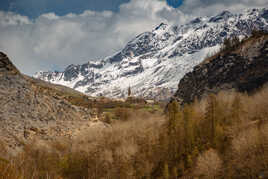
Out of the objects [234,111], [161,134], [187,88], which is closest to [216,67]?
[187,88]

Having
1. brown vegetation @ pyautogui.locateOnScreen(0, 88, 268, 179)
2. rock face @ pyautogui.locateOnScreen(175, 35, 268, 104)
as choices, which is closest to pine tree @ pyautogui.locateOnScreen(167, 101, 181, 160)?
brown vegetation @ pyautogui.locateOnScreen(0, 88, 268, 179)

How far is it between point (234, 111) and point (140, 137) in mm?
28724

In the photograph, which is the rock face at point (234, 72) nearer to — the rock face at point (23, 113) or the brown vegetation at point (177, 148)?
the brown vegetation at point (177, 148)

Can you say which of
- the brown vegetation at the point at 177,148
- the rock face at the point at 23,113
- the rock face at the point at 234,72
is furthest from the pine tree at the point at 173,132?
the rock face at the point at 234,72

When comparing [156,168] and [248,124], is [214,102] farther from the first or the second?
[156,168]

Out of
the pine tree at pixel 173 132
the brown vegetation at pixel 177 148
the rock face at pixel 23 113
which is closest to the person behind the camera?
the rock face at pixel 23 113

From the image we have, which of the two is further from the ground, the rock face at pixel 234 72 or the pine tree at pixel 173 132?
the rock face at pixel 234 72

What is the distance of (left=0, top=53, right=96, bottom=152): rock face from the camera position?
4047cm

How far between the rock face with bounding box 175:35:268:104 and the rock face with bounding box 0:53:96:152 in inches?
2649

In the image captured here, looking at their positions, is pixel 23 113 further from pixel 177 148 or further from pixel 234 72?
pixel 234 72

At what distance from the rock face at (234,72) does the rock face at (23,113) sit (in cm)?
6728

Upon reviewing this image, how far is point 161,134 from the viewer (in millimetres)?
71500

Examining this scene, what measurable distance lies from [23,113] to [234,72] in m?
84.7

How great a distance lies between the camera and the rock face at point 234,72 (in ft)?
295
